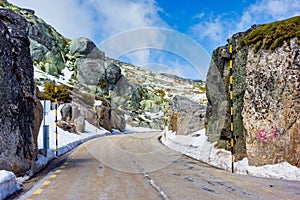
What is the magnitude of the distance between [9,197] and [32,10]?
337 feet

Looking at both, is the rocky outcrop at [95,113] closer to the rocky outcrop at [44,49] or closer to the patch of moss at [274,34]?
the rocky outcrop at [44,49]

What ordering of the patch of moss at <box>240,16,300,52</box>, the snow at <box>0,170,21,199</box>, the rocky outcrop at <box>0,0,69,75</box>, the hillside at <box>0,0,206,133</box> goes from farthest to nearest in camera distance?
the rocky outcrop at <box>0,0,69,75</box> → the hillside at <box>0,0,206,133</box> → the patch of moss at <box>240,16,300,52</box> → the snow at <box>0,170,21,199</box>

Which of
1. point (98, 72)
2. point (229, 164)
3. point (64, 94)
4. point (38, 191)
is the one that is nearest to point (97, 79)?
point (98, 72)

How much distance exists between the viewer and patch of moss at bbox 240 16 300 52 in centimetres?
1116

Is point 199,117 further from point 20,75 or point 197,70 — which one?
point 20,75

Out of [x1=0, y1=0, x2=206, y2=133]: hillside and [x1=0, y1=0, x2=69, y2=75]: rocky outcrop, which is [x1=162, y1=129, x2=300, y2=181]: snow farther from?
[x1=0, y1=0, x2=69, y2=75]: rocky outcrop

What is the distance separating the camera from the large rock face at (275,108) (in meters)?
10.3

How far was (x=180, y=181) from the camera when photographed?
928 cm

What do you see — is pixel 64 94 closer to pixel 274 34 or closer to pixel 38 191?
pixel 274 34

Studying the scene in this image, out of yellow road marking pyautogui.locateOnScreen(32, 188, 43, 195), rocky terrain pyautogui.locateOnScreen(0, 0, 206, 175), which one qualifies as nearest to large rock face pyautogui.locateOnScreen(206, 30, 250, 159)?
rocky terrain pyautogui.locateOnScreen(0, 0, 206, 175)

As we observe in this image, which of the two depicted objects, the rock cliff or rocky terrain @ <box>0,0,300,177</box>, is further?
rocky terrain @ <box>0,0,300,177</box>

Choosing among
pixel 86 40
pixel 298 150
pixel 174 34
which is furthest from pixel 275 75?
pixel 86 40

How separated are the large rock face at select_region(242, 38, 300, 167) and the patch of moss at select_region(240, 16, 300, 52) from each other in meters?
0.22

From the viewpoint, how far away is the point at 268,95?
11297 mm
